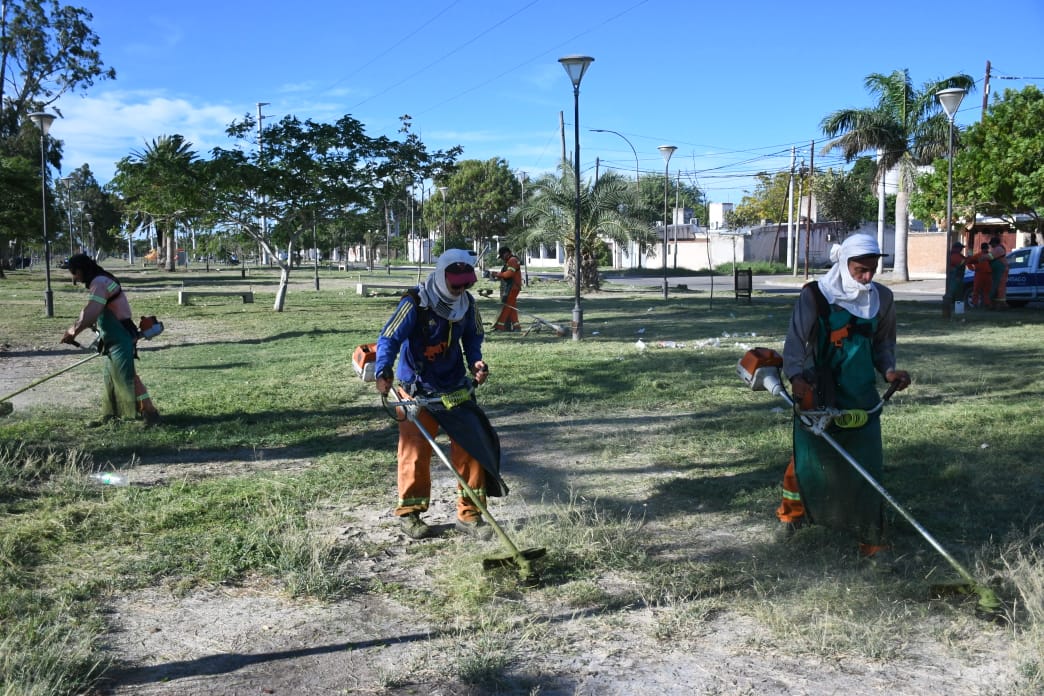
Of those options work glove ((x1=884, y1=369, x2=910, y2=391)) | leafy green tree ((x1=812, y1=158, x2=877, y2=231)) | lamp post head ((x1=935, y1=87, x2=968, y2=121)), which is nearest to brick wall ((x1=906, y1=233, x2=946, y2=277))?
leafy green tree ((x1=812, y1=158, x2=877, y2=231))

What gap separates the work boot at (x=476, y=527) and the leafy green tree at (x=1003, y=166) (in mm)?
21076

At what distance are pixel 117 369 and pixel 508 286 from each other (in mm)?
8919

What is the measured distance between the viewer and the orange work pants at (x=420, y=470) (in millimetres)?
5125

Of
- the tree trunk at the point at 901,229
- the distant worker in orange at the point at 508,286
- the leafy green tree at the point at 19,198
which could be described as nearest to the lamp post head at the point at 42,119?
the distant worker in orange at the point at 508,286

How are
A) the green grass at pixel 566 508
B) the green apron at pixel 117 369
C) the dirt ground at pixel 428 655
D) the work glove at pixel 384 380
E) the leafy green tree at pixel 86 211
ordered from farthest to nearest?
the leafy green tree at pixel 86 211 < the green apron at pixel 117 369 < the work glove at pixel 384 380 < the green grass at pixel 566 508 < the dirt ground at pixel 428 655

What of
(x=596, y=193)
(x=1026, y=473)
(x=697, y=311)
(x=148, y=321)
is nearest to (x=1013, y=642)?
(x=1026, y=473)

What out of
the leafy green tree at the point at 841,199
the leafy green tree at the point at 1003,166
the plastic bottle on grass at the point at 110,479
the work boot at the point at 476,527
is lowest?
the work boot at the point at 476,527

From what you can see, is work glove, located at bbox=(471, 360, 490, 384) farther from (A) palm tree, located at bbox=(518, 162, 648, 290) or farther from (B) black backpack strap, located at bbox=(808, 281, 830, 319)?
(A) palm tree, located at bbox=(518, 162, 648, 290)

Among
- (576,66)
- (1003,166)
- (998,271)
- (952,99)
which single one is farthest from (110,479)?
(1003,166)

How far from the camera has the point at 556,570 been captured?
4.61 metres

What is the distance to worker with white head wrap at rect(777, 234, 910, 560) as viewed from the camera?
15.0 ft

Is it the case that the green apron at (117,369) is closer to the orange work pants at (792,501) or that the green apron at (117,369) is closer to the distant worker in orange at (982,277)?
the orange work pants at (792,501)

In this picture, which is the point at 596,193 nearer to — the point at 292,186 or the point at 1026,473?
the point at 292,186

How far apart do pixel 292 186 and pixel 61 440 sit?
15.6 metres
